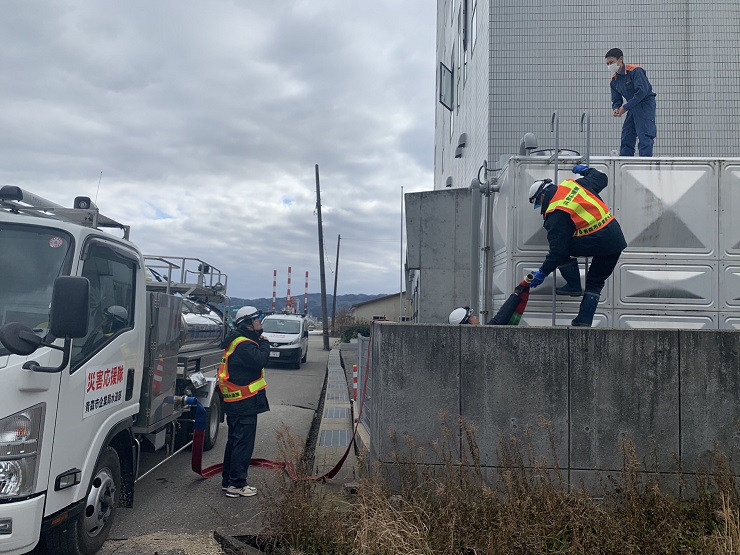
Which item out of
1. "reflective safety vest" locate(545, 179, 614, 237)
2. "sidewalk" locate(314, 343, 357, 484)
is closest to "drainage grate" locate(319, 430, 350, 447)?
"sidewalk" locate(314, 343, 357, 484)

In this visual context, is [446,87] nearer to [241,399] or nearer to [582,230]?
[582,230]

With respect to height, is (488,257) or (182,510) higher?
(488,257)

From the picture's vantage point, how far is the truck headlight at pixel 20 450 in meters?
3.51

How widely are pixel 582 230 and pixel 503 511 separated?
2485mm

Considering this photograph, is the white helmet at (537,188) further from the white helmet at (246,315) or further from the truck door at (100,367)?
the truck door at (100,367)

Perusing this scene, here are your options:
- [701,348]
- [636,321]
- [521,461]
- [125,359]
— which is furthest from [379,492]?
[636,321]

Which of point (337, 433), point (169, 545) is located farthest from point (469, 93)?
point (169, 545)

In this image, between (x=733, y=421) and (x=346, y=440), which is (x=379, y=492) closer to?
(x=733, y=421)

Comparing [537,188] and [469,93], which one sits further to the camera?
[469,93]

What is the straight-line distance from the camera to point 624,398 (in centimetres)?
482

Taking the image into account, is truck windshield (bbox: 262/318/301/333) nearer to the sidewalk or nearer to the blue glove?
the sidewalk

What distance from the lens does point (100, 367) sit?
4.52m

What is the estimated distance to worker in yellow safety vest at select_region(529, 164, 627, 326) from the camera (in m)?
5.29

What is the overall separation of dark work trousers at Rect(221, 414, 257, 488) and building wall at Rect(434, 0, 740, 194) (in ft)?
19.9
